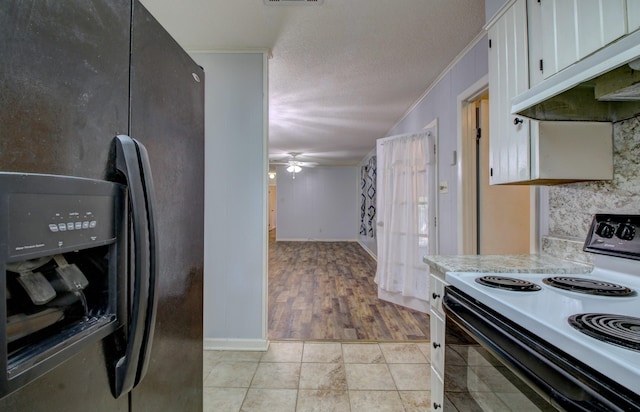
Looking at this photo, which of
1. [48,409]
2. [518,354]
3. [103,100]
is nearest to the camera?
[48,409]

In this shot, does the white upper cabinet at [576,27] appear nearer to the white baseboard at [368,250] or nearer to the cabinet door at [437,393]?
the cabinet door at [437,393]

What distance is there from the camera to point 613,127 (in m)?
1.18

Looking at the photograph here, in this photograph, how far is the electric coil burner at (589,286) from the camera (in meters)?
0.92

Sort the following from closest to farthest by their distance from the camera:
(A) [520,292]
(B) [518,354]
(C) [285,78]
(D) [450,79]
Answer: (B) [518,354], (A) [520,292], (D) [450,79], (C) [285,78]

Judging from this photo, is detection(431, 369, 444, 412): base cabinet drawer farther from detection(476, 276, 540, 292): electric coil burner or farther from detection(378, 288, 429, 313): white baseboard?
detection(378, 288, 429, 313): white baseboard

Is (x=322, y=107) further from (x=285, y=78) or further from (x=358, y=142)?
(x=358, y=142)

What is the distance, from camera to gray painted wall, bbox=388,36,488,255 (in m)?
2.26

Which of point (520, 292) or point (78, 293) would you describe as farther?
point (520, 292)

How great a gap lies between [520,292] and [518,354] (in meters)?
0.27

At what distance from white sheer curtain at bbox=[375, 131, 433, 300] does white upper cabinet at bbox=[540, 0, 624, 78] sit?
193 cm

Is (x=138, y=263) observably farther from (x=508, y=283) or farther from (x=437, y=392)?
(x=437, y=392)

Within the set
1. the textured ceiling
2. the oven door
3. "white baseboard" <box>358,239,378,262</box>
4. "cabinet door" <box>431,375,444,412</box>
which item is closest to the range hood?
the oven door

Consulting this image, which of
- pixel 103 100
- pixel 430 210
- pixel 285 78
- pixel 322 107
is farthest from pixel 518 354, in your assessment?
pixel 322 107

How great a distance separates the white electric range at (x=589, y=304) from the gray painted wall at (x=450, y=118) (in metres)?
1.42
